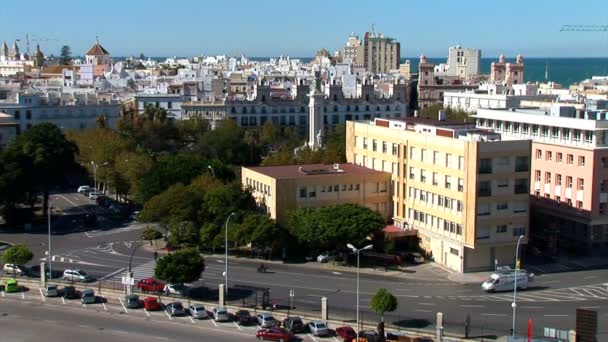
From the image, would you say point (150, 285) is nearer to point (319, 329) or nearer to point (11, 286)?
point (11, 286)

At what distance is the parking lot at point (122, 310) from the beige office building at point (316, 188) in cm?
1439

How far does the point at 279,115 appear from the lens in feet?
332

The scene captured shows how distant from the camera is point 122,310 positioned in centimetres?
4219

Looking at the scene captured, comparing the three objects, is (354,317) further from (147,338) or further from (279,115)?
(279,115)

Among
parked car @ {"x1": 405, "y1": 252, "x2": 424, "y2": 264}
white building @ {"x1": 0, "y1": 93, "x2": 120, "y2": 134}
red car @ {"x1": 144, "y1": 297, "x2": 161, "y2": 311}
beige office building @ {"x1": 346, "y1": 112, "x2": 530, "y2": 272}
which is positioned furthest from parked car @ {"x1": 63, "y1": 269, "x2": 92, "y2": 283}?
white building @ {"x1": 0, "y1": 93, "x2": 120, "y2": 134}

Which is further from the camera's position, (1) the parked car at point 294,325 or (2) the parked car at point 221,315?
(2) the parked car at point 221,315

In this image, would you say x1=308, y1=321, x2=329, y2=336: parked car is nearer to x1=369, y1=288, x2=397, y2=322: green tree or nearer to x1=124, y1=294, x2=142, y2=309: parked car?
x1=369, y1=288, x2=397, y2=322: green tree

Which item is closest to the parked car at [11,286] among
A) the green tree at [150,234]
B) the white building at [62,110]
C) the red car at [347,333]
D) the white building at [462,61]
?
the green tree at [150,234]

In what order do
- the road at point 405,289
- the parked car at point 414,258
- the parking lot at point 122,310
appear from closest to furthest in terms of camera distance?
the parking lot at point 122,310
the road at point 405,289
the parked car at point 414,258

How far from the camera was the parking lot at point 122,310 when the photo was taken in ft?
128

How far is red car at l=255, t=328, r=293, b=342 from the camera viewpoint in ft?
122

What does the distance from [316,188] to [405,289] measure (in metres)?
11.8

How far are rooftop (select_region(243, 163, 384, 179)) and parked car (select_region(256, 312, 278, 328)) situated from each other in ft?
59.5

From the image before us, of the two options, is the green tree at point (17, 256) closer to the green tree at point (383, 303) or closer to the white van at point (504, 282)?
the green tree at point (383, 303)
